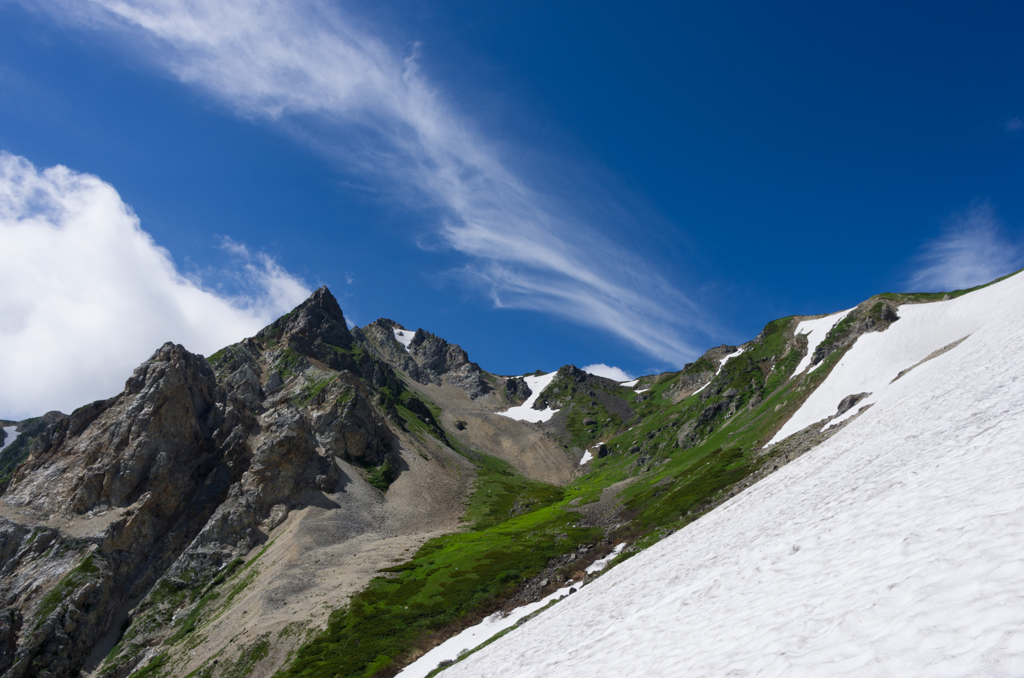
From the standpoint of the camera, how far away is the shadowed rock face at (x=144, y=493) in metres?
80.9

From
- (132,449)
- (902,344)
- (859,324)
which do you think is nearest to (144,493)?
(132,449)

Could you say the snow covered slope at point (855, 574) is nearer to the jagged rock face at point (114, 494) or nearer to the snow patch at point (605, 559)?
the snow patch at point (605, 559)

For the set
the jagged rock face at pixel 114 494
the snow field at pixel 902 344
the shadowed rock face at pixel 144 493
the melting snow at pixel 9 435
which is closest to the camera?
the snow field at pixel 902 344

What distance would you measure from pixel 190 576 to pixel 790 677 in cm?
10962

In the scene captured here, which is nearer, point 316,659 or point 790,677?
point 790,677

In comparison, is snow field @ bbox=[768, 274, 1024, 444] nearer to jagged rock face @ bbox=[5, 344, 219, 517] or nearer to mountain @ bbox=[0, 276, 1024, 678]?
mountain @ bbox=[0, 276, 1024, 678]

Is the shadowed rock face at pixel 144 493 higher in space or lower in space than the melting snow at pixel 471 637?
higher

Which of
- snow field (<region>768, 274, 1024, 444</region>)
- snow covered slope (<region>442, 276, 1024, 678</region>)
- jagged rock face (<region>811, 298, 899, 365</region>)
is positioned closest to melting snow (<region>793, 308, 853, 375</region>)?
jagged rock face (<region>811, 298, 899, 365</region>)

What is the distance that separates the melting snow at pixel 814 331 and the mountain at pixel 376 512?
1.16 m

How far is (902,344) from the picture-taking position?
82375mm

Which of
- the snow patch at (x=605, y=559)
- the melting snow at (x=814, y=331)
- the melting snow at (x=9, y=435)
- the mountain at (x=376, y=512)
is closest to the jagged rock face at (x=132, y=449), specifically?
the mountain at (x=376, y=512)

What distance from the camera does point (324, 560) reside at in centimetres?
8569

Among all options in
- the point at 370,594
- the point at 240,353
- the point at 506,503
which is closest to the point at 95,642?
the point at 370,594

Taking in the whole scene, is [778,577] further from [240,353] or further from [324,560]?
[240,353]
